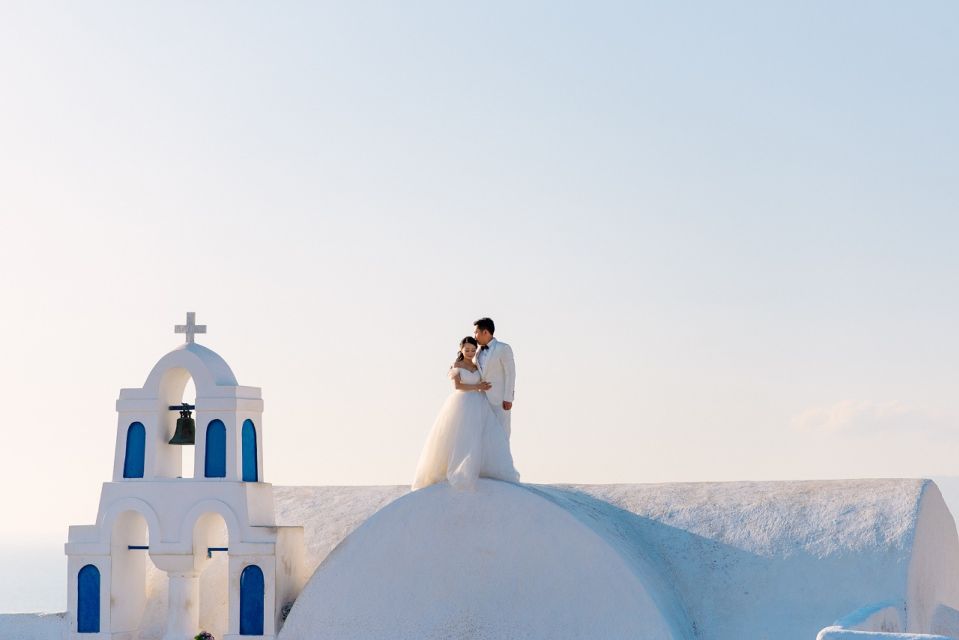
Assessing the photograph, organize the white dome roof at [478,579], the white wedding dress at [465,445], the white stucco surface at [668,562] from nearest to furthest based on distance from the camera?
1. the white dome roof at [478,579]
2. the white stucco surface at [668,562]
3. the white wedding dress at [465,445]

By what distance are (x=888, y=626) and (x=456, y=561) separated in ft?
15.8

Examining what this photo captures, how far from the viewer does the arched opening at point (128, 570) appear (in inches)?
866

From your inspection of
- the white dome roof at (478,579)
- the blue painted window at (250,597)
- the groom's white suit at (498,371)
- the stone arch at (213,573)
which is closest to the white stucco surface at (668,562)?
the white dome roof at (478,579)

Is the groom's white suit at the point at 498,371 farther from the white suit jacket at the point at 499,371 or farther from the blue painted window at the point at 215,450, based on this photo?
the blue painted window at the point at 215,450

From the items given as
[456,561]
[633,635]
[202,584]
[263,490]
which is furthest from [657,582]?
[202,584]

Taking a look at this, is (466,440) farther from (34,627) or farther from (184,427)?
(34,627)

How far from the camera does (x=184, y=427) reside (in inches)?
869

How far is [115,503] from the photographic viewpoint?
71.7 ft

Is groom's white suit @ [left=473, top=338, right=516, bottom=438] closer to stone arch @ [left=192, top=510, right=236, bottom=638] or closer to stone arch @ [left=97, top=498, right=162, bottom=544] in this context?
stone arch @ [left=192, top=510, right=236, bottom=638]

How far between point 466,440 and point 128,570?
195 inches

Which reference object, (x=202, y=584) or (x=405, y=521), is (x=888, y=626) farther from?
(x=202, y=584)

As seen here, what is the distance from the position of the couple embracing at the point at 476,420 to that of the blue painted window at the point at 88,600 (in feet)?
14.0

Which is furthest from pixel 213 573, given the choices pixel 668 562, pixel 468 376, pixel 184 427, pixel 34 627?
pixel 668 562

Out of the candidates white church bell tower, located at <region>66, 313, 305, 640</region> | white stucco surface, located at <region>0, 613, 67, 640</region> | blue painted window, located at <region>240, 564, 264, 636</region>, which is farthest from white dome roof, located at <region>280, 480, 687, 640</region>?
white stucco surface, located at <region>0, 613, 67, 640</region>
